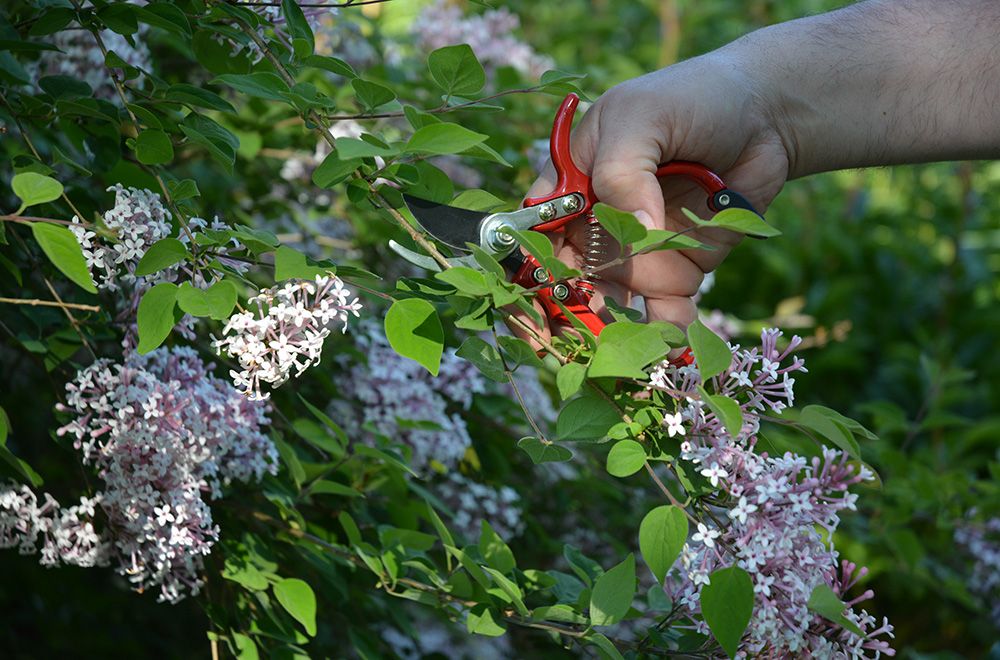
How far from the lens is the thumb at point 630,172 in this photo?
1.10 meters

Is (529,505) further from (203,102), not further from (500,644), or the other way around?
(203,102)

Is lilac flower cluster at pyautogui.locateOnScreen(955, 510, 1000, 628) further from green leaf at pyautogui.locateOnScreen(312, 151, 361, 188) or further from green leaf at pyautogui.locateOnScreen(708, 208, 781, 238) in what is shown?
green leaf at pyautogui.locateOnScreen(312, 151, 361, 188)

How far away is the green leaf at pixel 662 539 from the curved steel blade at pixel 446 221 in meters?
0.35

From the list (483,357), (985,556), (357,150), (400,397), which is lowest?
(985,556)

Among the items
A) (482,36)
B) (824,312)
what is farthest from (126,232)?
(824,312)

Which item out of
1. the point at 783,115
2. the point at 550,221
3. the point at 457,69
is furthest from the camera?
the point at 783,115

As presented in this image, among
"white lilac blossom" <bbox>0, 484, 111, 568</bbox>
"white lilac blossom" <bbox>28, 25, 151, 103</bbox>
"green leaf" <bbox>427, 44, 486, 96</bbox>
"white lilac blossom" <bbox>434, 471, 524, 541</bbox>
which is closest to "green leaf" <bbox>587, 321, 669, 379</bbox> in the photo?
"green leaf" <bbox>427, 44, 486, 96</bbox>

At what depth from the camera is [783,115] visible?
128 centimetres

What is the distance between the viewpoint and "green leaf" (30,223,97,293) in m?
0.86

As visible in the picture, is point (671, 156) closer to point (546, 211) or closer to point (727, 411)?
point (546, 211)

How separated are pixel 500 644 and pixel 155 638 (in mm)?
719

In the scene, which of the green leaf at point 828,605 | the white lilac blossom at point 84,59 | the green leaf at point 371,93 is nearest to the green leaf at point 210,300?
the green leaf at point 371,93

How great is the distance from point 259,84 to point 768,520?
1.99 feet

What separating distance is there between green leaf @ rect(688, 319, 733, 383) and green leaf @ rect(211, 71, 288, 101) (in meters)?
0.44
